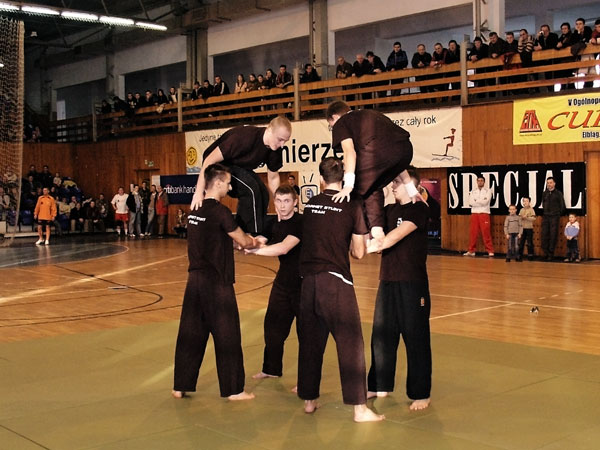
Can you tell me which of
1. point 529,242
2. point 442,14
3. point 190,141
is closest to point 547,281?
point 529,242

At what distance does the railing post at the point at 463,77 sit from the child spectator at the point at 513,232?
3266 mm

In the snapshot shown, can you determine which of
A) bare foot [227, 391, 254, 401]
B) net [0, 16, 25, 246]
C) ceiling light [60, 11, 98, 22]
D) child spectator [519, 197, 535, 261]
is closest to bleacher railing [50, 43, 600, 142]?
child spectator [519, 197, 535, 261]

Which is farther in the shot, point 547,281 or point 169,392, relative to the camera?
point 547,281

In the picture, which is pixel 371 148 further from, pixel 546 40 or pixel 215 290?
pixel 546 40

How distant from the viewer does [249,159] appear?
7.23m

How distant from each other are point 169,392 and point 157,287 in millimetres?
7877

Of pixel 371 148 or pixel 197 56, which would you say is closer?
pixel 371 148

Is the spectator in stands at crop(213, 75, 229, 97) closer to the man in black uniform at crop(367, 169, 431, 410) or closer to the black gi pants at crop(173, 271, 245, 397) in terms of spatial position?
the black gi pants at crop(173, 271, 245, 397)

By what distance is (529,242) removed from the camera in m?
18.9

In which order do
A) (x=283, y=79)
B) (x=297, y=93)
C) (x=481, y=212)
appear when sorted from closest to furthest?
(x=481, y=212), (x=297, y=93), (x=283, y=79)

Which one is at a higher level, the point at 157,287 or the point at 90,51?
the point at 90,51

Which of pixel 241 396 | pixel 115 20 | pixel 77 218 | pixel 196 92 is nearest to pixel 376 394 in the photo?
pixel 241 396

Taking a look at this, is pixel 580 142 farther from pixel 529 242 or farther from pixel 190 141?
pixel 190 141

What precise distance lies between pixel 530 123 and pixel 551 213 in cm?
235
